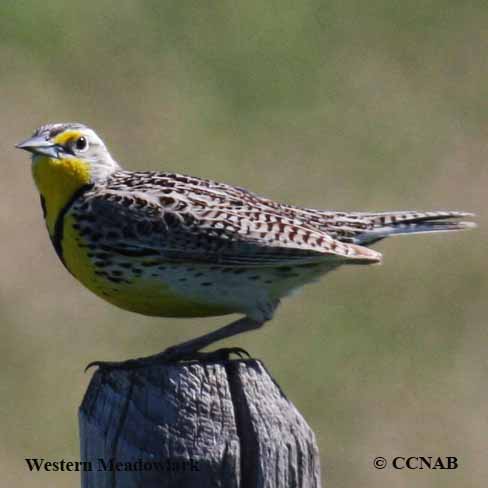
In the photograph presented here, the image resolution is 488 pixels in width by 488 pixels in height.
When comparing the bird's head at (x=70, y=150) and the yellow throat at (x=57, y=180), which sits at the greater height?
the bird's head at (x=70, y=150)

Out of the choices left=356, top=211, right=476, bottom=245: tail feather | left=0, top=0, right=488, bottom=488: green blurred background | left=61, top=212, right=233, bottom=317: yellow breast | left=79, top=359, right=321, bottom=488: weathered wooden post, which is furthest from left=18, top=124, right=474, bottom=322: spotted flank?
left=0, top=0, right=488, bottom=488: green blurred background

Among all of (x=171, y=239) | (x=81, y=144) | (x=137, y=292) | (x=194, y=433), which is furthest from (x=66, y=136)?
(x=194, y=433)

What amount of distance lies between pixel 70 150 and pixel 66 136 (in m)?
0.05

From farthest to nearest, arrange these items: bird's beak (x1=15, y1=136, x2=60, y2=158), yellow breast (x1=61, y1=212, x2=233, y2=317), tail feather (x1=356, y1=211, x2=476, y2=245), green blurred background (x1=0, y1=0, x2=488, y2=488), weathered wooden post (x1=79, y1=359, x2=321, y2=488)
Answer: green blurred background (x1=0, y1=0, x2=488, y2=488)
tail feather (x1=356, y1=211, x2=476, y2=245)
bird's beak (x1=15, y1=136, x2=60, y2=158)
yellow breast (x1=61, y1=212, x2=233, y2=317)
weathered wooden post (x1=79, y1=359, x2=321, y2=488)

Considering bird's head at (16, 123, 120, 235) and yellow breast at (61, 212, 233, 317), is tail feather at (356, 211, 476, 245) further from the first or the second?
bird's head at (16, 123, 120, 235)

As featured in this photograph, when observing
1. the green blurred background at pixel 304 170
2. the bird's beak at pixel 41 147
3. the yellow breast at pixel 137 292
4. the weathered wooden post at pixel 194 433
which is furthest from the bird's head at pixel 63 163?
the green blurred background at pixel 304 170

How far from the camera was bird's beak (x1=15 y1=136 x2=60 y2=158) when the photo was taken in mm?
4797

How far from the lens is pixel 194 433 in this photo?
11.6ft

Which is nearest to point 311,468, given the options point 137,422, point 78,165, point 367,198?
point 137,422

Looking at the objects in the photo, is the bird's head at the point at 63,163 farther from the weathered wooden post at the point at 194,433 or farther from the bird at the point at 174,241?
the weathered wooden post at the point at 194,433

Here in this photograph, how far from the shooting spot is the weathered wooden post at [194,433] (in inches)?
138

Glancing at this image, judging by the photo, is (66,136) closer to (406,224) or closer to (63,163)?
(63,163)

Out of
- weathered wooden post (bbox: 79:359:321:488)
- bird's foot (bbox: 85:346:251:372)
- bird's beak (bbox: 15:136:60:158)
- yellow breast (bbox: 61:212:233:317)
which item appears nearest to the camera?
weathered wooden post (bbox: 79:359:321:488)

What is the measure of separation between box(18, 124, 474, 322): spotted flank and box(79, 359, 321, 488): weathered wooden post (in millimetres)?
963
